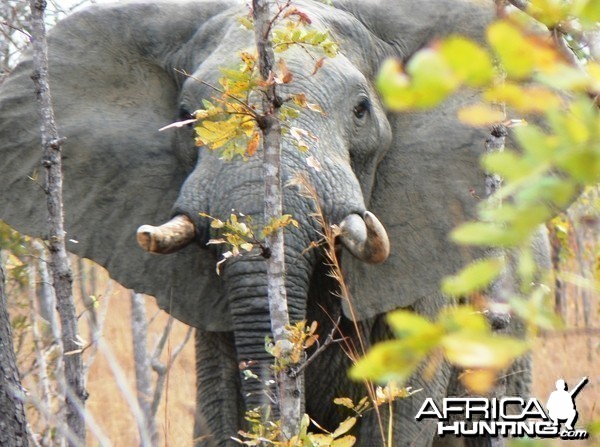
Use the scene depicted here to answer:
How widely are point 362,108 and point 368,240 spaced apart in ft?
2.32

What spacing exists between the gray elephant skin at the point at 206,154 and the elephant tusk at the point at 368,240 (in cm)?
36

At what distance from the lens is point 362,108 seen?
4.07 metres

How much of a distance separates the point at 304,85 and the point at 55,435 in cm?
202

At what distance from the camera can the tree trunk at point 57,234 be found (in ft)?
10.8

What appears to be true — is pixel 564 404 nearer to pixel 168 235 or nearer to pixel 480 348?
pixel 480 348

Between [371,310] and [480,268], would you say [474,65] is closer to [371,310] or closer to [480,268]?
[480,268]

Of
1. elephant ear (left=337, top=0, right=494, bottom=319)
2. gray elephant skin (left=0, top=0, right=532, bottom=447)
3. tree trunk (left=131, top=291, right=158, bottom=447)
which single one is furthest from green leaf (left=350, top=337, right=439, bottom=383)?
tree trunk (left=131, top=291, right=158, bottom=447)

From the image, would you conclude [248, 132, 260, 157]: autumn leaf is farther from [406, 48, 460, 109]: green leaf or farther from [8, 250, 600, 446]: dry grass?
[8, 250, 600, 446]: dry grass

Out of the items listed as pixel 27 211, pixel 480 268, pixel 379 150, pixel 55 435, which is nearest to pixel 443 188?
pixel 379 150

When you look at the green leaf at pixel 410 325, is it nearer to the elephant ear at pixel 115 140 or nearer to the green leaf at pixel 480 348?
the green leaf at pixel 480 348

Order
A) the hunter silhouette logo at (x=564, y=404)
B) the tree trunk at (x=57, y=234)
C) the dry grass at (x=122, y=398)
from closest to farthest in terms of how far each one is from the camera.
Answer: the hunter silhouette logo at (x=564, y=404) → the tree trunk at (x=57, y=234) → the dry grass at (x=122, y=398)

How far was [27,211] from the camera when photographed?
4430mm

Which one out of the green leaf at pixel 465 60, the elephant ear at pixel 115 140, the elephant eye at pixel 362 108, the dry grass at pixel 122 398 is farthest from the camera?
the dry grass at pixel 122 398

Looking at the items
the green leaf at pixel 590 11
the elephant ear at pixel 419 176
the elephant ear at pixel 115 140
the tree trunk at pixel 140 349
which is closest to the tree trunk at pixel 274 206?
the elephant ear at pixel 419 176
